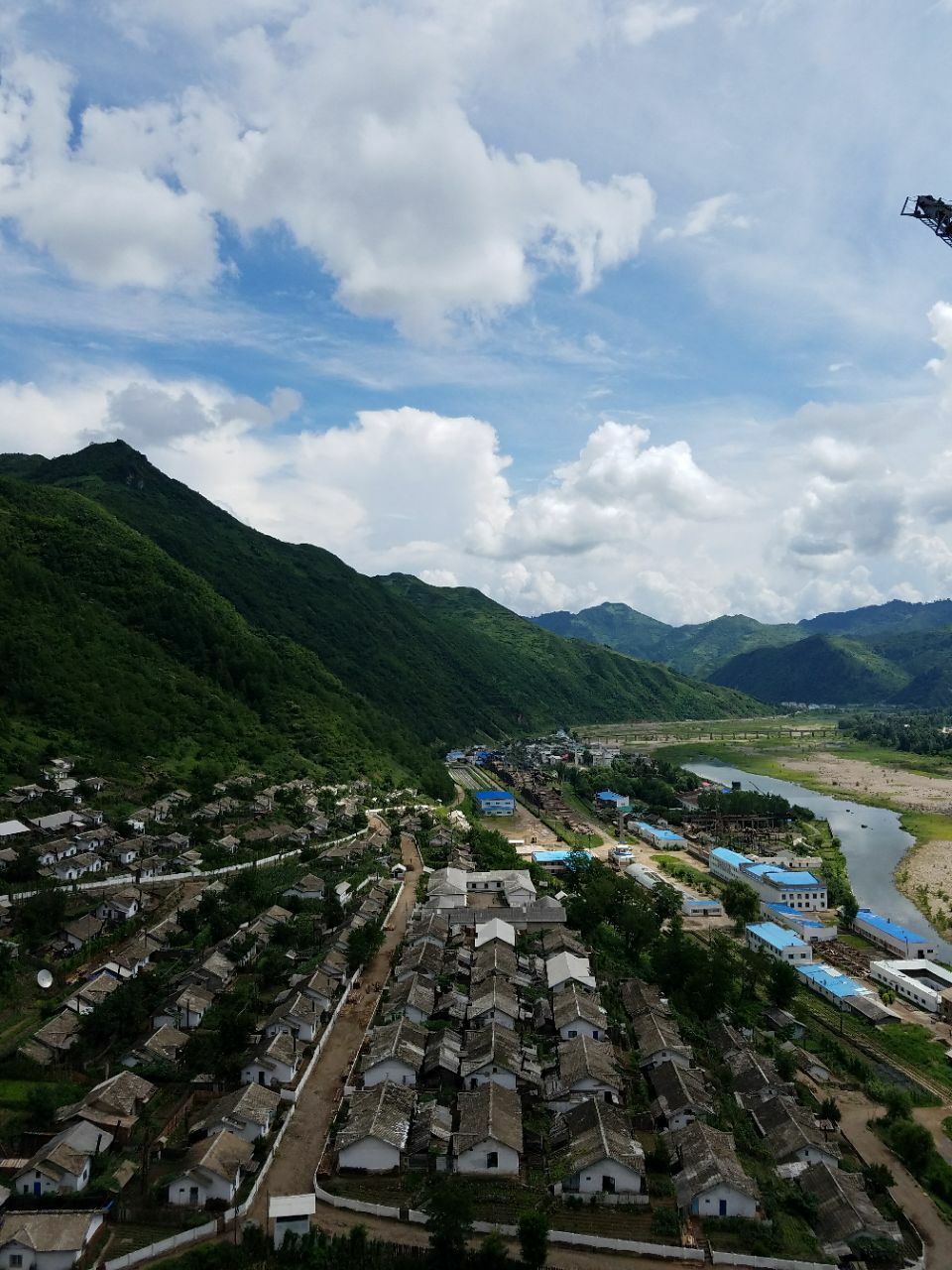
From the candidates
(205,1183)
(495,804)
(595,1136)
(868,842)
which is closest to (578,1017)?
(595,1136)

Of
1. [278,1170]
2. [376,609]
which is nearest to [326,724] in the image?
[278,1170]

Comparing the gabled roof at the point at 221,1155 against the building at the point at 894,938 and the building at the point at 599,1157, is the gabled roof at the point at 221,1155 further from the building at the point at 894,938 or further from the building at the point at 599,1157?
the building at the point at 894,938

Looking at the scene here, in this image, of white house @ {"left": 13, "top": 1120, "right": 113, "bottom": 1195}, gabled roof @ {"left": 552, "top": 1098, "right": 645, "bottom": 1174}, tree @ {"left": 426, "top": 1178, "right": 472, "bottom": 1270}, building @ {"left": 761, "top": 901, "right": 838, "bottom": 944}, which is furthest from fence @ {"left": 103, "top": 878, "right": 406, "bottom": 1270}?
building @ {"left": 761, "top": 901, "right": 838, "bottom": 944}

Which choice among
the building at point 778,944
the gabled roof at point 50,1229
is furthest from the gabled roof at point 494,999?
the building at point 778,944

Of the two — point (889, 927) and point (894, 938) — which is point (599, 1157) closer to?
point (894, 938)

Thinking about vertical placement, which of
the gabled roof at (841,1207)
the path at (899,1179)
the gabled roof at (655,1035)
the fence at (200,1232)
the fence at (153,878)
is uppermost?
the fence at (153,878)

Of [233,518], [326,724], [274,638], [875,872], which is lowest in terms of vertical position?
[875,872]

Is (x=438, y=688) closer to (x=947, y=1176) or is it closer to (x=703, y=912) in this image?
(x=703, y=912)
